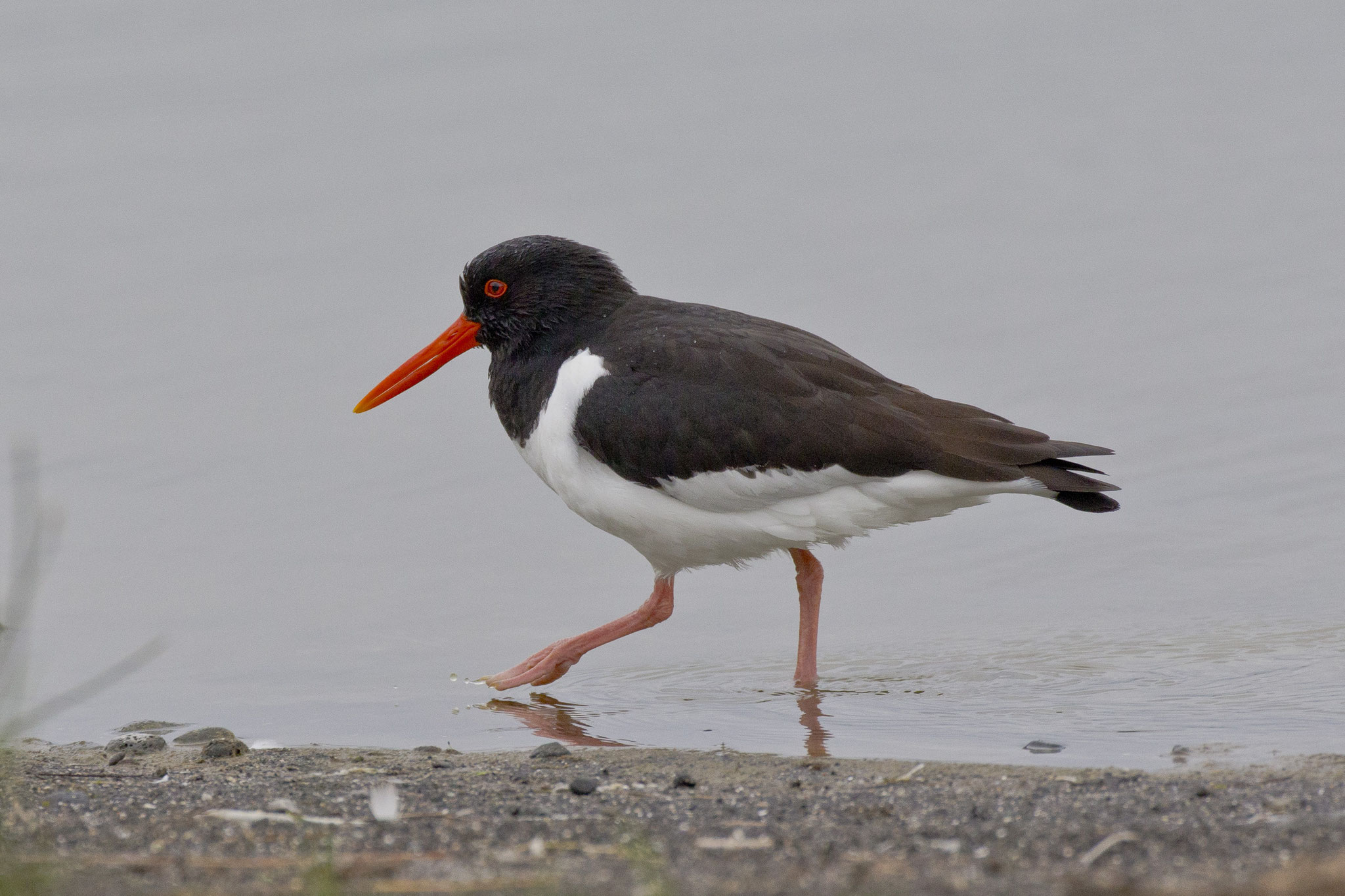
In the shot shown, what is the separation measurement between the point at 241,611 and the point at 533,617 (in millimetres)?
1504

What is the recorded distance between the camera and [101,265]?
38.1ft

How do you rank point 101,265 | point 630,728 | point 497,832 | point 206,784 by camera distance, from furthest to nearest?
point 101,265 → point 630,728 → point 206,784 → point 497,832

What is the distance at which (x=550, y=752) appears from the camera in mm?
5117

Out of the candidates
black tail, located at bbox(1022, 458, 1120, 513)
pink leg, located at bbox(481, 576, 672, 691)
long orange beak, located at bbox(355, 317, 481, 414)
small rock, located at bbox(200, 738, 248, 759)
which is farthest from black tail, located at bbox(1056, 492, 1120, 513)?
small rock, located at bbox(200, 738, 248, 759)

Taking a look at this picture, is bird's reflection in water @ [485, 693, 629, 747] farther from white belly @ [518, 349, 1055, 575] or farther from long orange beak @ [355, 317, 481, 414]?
long orange beak @ [355, 317, 481, 414]

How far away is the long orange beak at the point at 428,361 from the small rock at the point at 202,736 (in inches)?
80.8

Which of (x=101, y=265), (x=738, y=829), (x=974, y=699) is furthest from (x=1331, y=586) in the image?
(x=101, y=265)

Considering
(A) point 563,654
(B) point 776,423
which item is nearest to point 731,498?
(B) point 776,423

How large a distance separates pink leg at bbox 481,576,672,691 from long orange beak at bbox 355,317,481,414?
1485mm

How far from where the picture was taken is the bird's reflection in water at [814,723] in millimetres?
5340

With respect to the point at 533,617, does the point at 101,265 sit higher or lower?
higher

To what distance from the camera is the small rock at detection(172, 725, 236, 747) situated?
18.3 feet

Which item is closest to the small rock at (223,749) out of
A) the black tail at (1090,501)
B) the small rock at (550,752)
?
the small rock at (550,752)

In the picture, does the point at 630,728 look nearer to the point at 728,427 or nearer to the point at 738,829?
the point at 728,427
